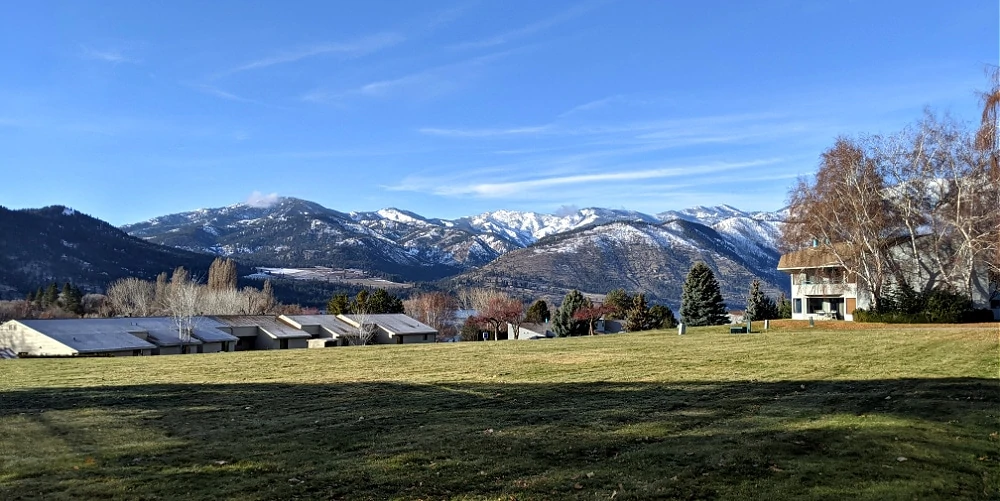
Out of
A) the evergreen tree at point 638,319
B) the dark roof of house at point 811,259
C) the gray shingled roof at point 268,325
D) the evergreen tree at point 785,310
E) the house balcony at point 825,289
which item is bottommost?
the gray shingled roof at point 268,325

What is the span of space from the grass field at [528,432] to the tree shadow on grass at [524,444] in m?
0.04

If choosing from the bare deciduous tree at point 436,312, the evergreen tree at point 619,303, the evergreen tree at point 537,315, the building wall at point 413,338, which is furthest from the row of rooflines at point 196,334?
the bare deciduous tree at point 436,312

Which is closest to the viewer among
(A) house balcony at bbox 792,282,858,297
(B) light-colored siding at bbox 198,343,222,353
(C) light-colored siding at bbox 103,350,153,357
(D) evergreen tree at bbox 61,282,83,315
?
(C) light-colored siding at bbox 103,350,153,357

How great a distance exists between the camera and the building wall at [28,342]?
5394 cm

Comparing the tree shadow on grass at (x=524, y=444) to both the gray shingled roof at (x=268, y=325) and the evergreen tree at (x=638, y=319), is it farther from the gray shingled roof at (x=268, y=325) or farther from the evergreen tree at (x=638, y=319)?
the evergreen tree at (x=638, y=319)

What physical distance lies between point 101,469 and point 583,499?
20.6 feet

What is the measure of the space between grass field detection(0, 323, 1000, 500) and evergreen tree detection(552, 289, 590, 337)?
6106cm

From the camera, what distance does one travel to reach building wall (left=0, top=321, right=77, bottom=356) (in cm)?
5394

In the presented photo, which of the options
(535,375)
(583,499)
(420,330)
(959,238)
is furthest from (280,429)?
(420,330)

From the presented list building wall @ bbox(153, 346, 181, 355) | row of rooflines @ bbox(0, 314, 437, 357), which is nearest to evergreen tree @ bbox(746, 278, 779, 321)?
row of rooflines @ bbox(0, 314, 437, 357)

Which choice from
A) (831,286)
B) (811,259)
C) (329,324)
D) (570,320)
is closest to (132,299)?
(329,324)

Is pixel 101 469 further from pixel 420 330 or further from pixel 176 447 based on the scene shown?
pixel 420 330

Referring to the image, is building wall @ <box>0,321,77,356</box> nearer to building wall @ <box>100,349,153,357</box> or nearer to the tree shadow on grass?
building wall @ <box>100,349,153,357</box>

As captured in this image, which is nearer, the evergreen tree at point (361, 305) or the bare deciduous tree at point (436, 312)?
the evergreen tree at point (361, 305)
